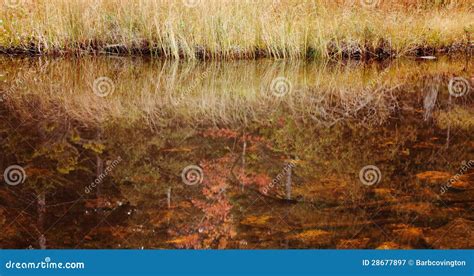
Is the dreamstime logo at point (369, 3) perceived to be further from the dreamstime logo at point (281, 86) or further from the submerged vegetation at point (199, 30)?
the dreamstime logo at point (281, 86)

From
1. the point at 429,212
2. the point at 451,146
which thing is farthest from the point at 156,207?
the point at 451,146

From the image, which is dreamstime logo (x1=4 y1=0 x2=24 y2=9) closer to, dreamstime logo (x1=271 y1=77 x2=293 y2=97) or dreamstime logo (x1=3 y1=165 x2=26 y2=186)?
dreamstime logo (x1=271 y1=77 x2=293 y2=97)

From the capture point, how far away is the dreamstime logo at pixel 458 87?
8148mm

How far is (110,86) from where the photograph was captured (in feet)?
26.3

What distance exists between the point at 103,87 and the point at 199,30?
2.60 metres

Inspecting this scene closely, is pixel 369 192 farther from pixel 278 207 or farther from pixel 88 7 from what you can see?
pixel 88 7

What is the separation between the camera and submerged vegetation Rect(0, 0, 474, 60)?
33.0ft

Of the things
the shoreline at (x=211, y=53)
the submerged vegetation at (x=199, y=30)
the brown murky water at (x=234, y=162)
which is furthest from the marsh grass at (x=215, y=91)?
the submerged vegetation at (x=199, y=30)

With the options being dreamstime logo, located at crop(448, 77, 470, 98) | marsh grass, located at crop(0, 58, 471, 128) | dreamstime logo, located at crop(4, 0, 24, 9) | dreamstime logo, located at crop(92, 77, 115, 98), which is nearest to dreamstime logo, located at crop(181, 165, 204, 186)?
marsh grass, located at crop(0, 58, 471, 128)

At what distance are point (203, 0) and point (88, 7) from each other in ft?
6.49

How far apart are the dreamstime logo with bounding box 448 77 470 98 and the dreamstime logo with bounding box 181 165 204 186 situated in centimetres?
422

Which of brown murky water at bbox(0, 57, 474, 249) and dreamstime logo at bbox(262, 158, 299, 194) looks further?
dreamstime logo at bbox(262, 158, 299, 194)
